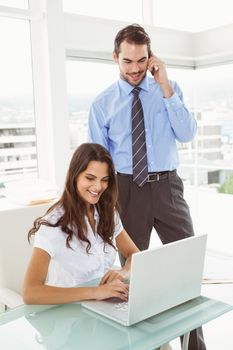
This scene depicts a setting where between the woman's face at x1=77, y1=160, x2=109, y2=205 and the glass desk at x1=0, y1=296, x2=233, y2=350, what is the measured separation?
1.44 ft

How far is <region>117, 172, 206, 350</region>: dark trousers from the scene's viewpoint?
212cm

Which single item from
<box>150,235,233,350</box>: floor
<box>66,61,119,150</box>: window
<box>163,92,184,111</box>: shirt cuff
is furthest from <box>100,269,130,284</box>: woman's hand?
<box>66,61,119,150</box>: window

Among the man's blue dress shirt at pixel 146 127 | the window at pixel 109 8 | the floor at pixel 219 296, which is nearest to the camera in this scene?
the man's blue dress shirt at pixel 146 127

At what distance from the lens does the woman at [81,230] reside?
1.48 m

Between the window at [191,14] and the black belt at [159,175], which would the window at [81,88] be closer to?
the window at [191,14]

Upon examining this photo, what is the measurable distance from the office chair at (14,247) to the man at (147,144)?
482 millimetres

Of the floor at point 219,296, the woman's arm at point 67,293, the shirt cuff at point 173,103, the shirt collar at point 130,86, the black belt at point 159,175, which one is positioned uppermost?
the shirt collar at point 130,86

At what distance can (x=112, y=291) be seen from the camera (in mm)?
1291

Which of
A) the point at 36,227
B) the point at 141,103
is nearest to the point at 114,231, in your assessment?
the point at 36,227

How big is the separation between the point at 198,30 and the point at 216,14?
0.72 feet

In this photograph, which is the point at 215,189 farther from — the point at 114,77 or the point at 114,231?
the point at 114,231

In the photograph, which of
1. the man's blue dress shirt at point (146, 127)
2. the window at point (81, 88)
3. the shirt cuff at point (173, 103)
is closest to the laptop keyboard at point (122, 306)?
the man's blue dress shirt at point (146, 127)

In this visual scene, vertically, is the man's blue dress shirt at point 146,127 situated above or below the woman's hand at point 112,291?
above

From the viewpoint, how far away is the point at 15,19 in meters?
2.96
